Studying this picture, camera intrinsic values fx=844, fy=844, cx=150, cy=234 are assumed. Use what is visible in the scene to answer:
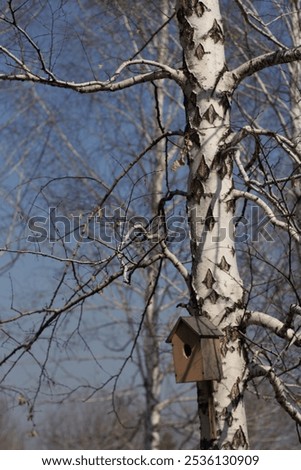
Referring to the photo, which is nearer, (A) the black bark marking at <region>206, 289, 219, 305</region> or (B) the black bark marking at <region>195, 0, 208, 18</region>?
(A) the black bark marking at <region>206, 289, 219, 305</region>

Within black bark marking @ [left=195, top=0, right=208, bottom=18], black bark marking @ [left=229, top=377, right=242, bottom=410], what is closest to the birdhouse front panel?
black bark marking @ [left=229, top=377, right=242, bottom=410]

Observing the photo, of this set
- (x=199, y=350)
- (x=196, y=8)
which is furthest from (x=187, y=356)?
(x=196, y=8)

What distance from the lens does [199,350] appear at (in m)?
3.99

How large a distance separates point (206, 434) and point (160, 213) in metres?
1.21

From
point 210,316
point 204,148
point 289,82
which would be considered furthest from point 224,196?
point 289,82

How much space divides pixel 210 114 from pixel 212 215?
1.68 feet

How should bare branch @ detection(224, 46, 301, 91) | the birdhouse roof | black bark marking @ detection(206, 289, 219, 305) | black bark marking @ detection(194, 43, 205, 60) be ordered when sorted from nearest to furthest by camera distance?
the birdhouse roof → black bark marking @ detection(206, 289, 219, 305) → bare branch @ detection(224, 46, 301, 91) → black bark marking @ detection(194, 43, 205, 60)

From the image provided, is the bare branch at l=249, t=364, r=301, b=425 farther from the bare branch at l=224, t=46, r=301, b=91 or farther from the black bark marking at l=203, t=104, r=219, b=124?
the bare branch at l=224, t=46, r=301, b=91

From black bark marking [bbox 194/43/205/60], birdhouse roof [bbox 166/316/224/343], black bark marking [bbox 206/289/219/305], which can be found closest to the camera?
birdhouse roof [bbox 166/316/224/343]

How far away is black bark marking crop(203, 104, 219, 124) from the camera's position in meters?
4.20

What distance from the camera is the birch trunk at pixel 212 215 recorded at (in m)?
3.97

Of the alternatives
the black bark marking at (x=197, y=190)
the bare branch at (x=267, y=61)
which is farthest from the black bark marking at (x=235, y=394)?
the bare branch at (x=267, y=61)

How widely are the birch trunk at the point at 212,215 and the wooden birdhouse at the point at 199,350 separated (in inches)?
2.1

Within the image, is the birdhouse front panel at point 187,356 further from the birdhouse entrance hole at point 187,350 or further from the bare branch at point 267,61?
the bare branch at point 267,61
